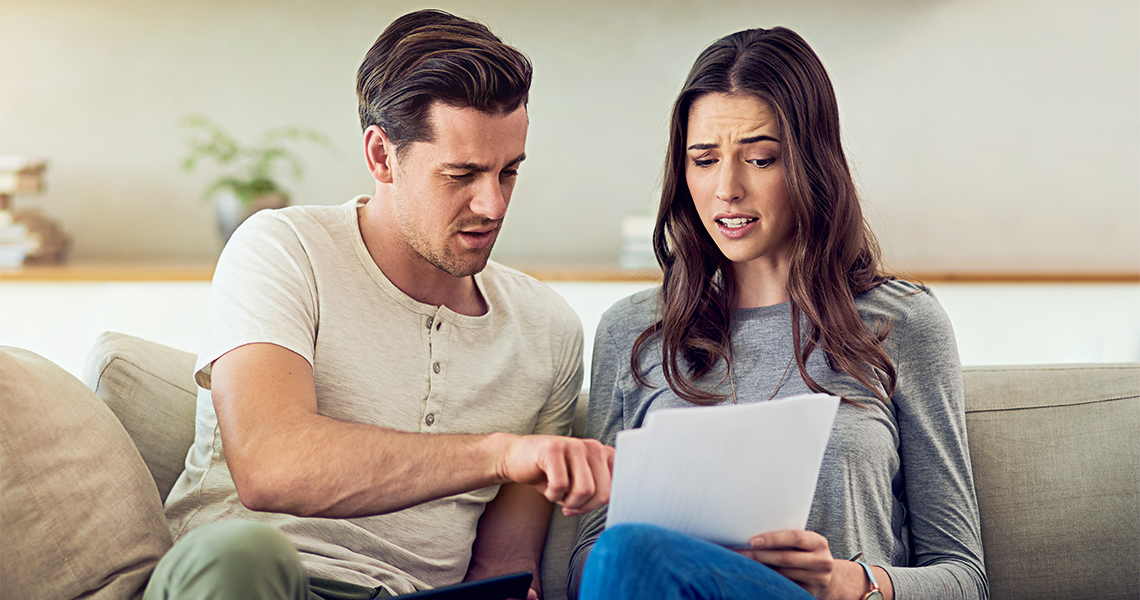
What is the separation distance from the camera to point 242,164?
9.66 ft

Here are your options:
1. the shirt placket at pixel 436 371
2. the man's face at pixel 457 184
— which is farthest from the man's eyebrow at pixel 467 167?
the shirt placket at pixel 436 371

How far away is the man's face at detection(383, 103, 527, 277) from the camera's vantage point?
1.32 metres

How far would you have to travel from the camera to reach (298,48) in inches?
116

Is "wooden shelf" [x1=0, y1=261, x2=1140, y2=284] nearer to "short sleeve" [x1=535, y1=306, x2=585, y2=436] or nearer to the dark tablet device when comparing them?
"short sleeve" [x1=535, y1=306, x2=585, y2=436]

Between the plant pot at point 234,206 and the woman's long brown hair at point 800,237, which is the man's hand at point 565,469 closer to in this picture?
the woman's long brown hair at point 800,237

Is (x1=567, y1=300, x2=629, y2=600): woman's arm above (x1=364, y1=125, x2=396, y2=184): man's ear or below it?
below

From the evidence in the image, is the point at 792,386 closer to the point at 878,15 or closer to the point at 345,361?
the point at 345,361

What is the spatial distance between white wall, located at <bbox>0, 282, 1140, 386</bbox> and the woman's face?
108 cm

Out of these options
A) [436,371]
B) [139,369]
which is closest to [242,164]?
[139,369]

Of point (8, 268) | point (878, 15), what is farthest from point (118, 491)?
point (878, 15)

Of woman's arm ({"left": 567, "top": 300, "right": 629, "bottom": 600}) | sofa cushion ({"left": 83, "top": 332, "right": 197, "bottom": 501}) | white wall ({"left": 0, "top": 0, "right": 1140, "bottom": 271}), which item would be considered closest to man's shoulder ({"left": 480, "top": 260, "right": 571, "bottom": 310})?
woman's arm ({"left": 567, "top": 300, "right": 629, "bottom": 600})

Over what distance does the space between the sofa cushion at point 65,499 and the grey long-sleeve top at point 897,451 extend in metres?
0.65

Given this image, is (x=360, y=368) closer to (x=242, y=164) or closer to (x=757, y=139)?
(x=757, y=139)

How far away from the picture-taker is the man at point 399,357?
1.01 metres
